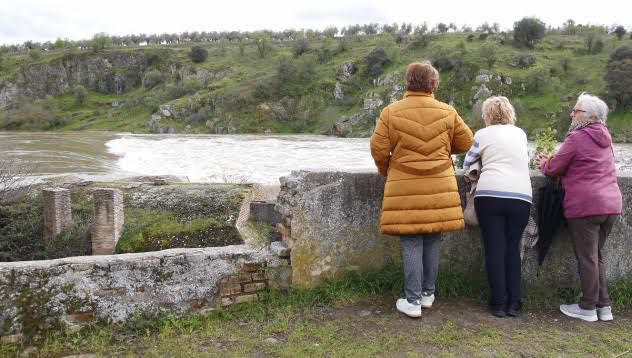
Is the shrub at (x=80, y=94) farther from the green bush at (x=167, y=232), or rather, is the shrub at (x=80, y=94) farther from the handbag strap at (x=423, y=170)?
the handbag strap at (x=423, y=170)

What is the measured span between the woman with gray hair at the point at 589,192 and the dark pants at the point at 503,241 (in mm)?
439

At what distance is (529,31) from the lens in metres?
70.8

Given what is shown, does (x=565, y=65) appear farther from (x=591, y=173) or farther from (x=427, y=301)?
(x=427, y=301)

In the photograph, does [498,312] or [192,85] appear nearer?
[498,312]

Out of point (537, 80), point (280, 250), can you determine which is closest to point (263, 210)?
point (280, 250)

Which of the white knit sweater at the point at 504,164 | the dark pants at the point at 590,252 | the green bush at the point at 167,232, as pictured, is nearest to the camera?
the white knit sweater at the point at 504,164

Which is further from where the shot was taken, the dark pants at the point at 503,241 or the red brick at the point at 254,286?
the red brick at the point at 254,286

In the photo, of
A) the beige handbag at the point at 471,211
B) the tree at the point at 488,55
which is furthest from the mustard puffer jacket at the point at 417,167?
the tree at the point at 488,55

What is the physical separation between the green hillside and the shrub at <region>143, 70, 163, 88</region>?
0.20 meters

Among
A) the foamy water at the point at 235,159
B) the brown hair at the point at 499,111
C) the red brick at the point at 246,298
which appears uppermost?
the brown hair at the point at 499,111

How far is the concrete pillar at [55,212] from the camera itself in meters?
10.7

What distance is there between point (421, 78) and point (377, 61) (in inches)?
2795

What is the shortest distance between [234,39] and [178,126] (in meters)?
65.7

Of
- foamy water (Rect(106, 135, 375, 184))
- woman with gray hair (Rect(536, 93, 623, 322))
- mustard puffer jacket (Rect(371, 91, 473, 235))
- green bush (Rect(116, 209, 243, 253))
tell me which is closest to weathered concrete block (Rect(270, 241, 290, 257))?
mustard puffer jacket (Rect(371, 91, 473, 235))
